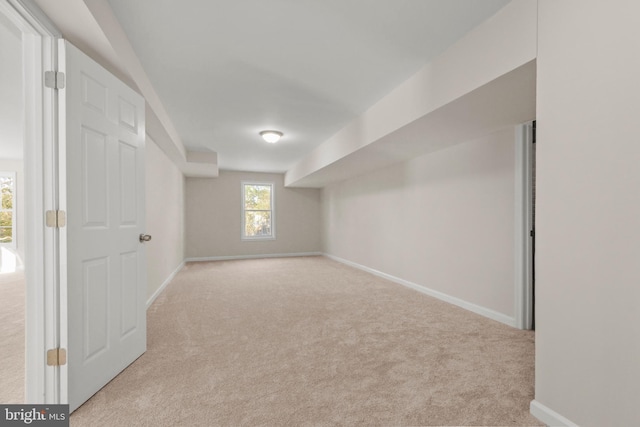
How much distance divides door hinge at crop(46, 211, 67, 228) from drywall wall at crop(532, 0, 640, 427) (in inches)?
105

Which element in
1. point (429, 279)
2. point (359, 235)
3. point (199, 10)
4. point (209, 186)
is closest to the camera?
point (199, 10)

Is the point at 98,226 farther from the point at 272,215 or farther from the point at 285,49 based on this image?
the point at 272,215

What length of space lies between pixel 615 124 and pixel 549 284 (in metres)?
0.82

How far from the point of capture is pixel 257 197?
27.4 feet

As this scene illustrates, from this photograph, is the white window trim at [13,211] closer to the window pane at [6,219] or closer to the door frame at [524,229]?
the window pane at [6,219]

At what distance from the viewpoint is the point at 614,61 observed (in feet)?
4.19

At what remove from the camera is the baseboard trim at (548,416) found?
1452mm

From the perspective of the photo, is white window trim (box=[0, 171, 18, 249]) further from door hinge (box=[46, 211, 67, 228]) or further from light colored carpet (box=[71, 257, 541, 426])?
door hinge (box=[46, 211, 67, 228])

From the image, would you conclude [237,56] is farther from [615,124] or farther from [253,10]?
[615,124]

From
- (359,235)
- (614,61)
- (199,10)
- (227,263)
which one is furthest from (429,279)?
(227,263)

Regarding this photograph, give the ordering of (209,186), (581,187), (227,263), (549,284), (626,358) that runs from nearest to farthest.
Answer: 1. (626,358)
2. (581,187)
3. (549,284)
4. (227,263)
5. (209,186)

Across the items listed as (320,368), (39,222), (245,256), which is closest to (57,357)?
(39,222)

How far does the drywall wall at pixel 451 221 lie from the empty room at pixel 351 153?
0.03m

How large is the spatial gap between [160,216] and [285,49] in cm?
308
